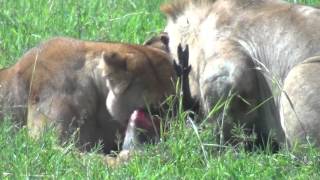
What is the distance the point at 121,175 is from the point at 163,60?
1.48 m

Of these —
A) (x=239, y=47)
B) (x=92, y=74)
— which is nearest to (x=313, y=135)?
(x=239, y=47)

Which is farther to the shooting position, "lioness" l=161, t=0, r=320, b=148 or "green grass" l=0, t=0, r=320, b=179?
"lioness" l=161, t=0, r=320, b=148

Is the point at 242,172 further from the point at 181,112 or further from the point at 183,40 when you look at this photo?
the point at 183,40

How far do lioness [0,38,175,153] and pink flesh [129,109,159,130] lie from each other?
59mm

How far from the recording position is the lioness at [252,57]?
8109 mm

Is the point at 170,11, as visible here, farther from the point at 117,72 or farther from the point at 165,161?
the point at 165,161

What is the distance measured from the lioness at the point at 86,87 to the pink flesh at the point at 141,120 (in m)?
0.06

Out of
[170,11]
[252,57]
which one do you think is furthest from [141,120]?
[170,11]

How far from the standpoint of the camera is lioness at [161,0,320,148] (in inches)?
319

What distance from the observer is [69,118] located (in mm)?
8086

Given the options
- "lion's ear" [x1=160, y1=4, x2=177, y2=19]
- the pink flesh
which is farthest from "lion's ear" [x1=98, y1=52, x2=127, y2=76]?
"lion's ear" [x1=160, y1=4, x2=177, y2=19]

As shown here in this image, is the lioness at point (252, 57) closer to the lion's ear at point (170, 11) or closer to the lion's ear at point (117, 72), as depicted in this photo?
the lion's ear at point (170, 11)

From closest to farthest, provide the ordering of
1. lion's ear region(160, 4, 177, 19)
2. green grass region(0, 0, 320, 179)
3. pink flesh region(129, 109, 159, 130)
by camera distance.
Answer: green grass region(0, 0, 320, 179), pink flesh region(129, 109, 159, 130), lion's ear region(160, 4, 177, 19)

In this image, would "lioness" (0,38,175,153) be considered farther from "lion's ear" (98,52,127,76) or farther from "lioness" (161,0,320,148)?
"lioness" (161,0,320,148)
